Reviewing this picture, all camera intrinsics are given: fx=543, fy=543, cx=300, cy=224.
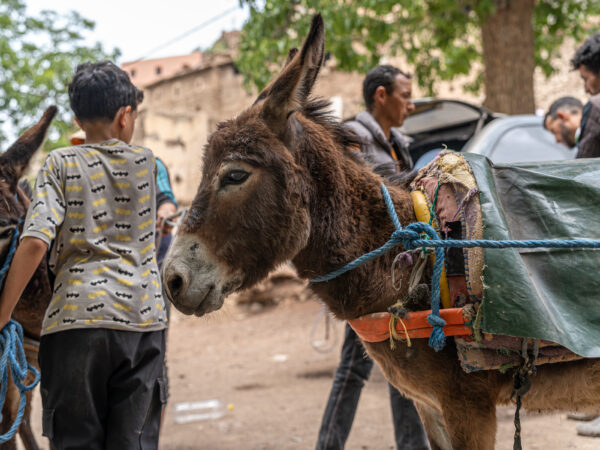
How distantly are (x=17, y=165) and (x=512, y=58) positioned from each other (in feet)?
21.6

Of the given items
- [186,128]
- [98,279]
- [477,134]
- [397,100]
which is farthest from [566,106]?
[186,128]

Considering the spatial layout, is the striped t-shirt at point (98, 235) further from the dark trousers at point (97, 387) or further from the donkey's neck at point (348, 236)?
the donkey's neck at point (348, 236)

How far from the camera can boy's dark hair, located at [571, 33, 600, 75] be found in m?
3.45

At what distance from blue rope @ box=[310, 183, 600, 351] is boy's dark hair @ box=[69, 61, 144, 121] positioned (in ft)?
3.88

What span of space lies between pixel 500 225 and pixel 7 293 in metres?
1.85

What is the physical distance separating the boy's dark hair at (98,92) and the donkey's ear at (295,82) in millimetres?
666

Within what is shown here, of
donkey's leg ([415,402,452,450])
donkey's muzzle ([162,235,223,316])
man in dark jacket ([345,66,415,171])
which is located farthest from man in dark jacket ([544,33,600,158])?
donkey's muzzle ([162,235,223,316])

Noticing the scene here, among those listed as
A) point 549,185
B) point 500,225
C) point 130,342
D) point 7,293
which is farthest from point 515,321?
point 7,293

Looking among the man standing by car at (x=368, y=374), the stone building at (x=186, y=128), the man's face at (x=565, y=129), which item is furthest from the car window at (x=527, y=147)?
the stone building at (x=186, y=128)

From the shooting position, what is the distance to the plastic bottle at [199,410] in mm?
5148

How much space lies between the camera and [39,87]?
42.6 ft

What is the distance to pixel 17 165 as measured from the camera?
282cm

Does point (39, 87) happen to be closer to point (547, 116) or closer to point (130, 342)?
point (547, 116)

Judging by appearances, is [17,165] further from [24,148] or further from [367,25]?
[367,25]
